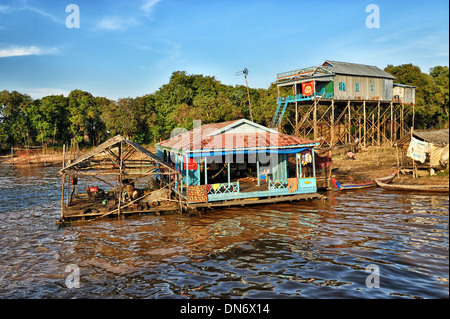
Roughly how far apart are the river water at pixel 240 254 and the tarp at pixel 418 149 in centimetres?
508

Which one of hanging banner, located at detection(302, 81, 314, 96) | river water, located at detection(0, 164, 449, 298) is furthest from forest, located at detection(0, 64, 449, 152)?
river water, located at detection(0, 164, 449, 298)

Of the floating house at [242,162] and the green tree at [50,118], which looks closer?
the floating house at [242,162]

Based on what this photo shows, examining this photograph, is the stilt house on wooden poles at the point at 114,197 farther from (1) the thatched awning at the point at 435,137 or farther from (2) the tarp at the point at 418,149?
(1) the thatched awning at the point at 435,137

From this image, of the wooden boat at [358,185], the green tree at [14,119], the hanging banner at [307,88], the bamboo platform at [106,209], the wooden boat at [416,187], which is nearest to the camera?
the bamboo platform at [106,209]

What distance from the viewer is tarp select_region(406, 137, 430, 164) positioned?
22.1 meters

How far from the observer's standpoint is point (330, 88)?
3578 cm

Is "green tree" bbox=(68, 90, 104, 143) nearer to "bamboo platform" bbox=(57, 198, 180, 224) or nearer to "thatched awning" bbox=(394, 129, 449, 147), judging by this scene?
"bamboo platform" bbox=(57, 198, 180, 224)

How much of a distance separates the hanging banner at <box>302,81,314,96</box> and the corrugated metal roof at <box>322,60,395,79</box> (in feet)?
8.17

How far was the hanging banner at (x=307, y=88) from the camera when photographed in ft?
117

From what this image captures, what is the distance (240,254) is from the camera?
11.3 metres
